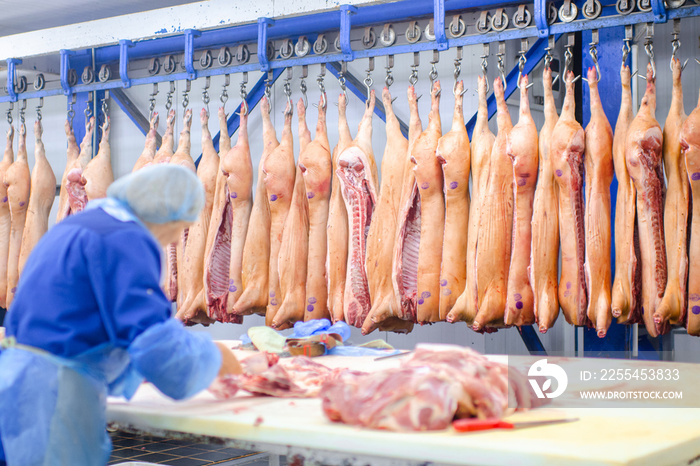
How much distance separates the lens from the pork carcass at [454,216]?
4941mm

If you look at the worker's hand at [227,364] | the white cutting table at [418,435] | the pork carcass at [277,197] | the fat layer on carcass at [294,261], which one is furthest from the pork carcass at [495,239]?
the worker's hand at [227,364]

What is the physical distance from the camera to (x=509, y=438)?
2123mm

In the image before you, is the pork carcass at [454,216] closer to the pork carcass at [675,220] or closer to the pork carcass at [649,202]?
the pork carcass at [649,202]

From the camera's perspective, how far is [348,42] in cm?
534

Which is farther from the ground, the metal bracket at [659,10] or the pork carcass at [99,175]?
the metal bracket at [659,10]

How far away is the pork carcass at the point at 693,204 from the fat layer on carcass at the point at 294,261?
249 cm

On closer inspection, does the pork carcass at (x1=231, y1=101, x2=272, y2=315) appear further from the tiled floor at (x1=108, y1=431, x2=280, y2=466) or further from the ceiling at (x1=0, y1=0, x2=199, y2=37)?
the ceiling at (x1=0, y1=0, x2=199, y2=37)

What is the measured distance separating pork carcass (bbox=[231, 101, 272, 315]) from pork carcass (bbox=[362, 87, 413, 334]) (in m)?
0.90

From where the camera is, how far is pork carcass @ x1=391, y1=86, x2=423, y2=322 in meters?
5.09

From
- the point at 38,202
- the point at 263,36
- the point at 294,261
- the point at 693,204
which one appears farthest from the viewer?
the point at 38,202

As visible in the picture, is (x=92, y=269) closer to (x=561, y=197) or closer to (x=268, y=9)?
(x=561, y=197)

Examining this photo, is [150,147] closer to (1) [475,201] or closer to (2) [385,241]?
(2) [385,241]

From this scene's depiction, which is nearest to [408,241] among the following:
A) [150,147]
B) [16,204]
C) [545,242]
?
[545,242]

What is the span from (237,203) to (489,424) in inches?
151
